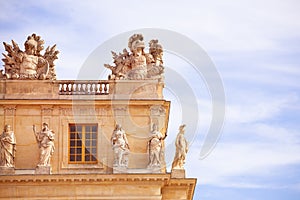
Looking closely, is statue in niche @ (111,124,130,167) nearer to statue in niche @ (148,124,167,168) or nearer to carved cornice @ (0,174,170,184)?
carved cornice @ (0,174,170,184)

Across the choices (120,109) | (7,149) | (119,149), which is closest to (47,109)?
(7,149)

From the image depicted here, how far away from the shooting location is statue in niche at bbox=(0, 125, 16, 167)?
69688 mm

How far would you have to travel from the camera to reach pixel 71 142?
7150 centimetres

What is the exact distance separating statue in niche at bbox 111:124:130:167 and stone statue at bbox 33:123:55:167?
3.03 m

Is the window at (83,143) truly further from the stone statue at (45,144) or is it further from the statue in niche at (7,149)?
the statue in niche at (7,149)

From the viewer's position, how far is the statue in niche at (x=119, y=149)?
230ft

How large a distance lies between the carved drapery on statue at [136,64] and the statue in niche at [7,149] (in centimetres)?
616

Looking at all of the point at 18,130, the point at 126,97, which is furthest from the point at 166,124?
the point at 18,130

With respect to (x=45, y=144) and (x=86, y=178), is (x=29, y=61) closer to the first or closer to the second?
(x=45, y=144)

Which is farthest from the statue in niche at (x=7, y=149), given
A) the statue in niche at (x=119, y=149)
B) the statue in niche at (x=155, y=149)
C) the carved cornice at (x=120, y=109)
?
the statue in niche at (x=155, y=149)

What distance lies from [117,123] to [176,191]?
4.47m

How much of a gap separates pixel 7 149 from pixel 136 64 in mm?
7889

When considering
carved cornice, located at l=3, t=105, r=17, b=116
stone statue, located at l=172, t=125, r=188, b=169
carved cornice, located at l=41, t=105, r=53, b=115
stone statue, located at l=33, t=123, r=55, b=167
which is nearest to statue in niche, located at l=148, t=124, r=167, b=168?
stone statue, located at l=172, t=125, r=188, b=169

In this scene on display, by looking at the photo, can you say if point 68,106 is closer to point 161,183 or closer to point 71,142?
point 71,142
